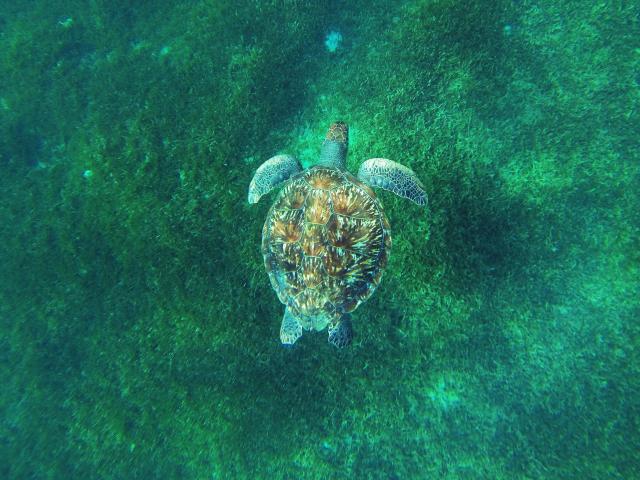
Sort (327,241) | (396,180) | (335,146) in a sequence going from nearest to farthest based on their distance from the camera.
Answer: (327,241) < (396,180) < (335,146)

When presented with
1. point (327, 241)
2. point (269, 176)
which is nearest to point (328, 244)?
point (327, 241)

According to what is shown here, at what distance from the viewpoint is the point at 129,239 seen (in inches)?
159

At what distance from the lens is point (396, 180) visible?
3111mm

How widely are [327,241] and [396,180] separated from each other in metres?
1.05

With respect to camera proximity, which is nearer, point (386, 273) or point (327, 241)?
point (327, 241)

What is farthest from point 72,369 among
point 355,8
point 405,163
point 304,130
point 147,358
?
point 355,8

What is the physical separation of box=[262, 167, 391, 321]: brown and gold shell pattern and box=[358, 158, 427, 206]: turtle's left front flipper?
291 mm

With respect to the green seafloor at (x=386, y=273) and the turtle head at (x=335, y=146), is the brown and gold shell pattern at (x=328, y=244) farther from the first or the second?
the green seafloor at (x=386, y=273)

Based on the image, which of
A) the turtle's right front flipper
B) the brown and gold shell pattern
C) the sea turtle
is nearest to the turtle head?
the sea turtle

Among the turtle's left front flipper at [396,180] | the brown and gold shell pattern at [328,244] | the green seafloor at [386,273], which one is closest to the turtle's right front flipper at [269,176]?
the green seafloor at [386,273]

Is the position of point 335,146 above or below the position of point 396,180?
above

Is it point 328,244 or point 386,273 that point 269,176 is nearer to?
point 328,244

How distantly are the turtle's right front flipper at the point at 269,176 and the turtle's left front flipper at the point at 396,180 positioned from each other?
38.5 inches

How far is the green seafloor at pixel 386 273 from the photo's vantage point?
3150 mm
